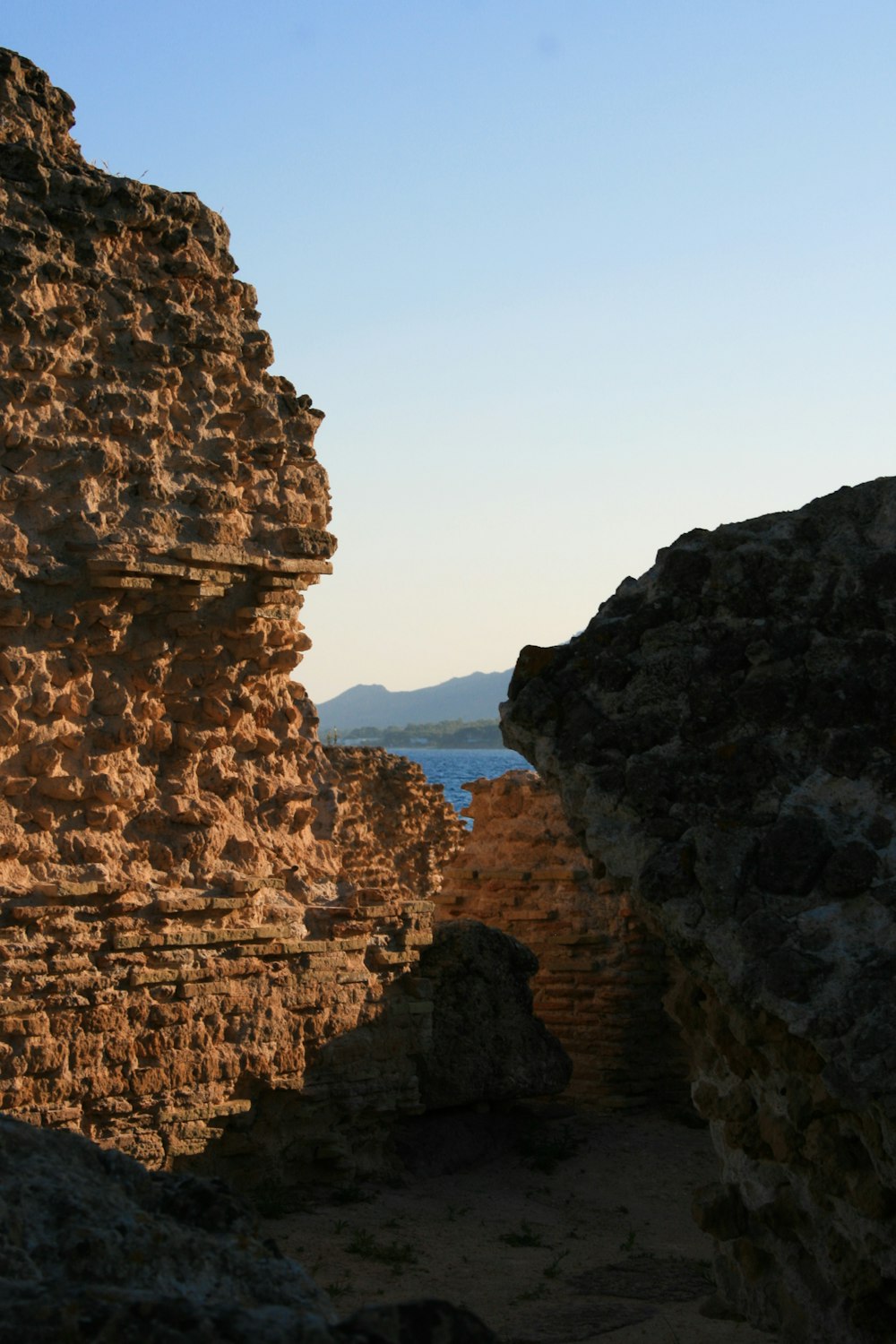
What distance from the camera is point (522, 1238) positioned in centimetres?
751

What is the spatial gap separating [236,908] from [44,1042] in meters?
1.14

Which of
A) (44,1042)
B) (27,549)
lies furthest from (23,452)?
(44,1042)

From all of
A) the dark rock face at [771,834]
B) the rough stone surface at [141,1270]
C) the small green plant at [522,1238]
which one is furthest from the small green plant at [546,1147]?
the rough stone surface at [141,1270]

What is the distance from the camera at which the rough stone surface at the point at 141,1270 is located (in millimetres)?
2314

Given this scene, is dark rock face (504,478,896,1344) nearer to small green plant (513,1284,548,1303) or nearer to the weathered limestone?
small green plant (513,1284,548,1303)

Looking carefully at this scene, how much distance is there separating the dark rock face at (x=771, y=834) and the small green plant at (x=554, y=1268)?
1.96 metres

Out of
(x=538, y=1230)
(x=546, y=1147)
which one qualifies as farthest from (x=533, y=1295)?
(x=546, y=1147)

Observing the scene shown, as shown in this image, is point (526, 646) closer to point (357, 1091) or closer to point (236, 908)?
point (236, 908)

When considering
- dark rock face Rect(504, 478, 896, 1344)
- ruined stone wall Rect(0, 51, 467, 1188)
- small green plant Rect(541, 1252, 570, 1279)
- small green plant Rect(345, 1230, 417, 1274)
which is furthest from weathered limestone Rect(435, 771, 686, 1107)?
dark rock face Rect(504, 478, 896, 1344)

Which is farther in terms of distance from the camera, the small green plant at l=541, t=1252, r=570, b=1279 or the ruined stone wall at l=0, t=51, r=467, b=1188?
the ruined stone wall at l=0, t=51, r=467, b=1188

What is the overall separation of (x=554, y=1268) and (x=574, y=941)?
3893 mm

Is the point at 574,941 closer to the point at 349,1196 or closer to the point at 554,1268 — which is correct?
the point at 349,1196

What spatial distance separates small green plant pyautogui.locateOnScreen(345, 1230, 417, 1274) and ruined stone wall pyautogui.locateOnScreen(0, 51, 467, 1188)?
0.88 metres

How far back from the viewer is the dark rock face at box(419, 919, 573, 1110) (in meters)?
9.02
